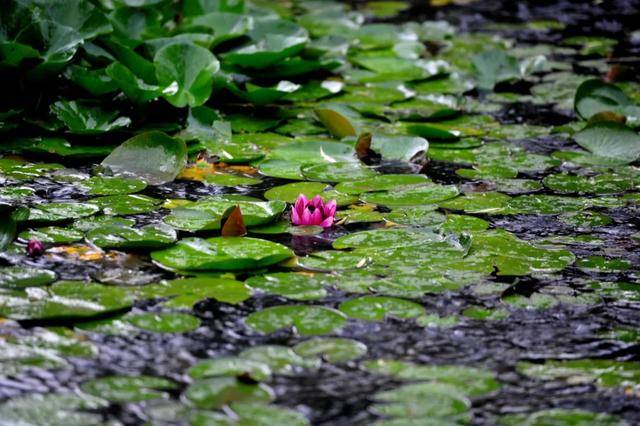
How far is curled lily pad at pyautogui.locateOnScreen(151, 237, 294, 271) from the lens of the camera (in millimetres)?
2006

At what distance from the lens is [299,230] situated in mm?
2283

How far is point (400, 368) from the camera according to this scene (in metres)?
1.61

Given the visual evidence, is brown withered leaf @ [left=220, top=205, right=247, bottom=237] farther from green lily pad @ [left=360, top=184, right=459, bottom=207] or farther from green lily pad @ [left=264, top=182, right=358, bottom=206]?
green lily pad @ [left=360, top=184, right=459, bottom=207]

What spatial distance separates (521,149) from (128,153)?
131 centimetres

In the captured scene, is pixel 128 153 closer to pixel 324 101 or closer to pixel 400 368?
pixel 324 101

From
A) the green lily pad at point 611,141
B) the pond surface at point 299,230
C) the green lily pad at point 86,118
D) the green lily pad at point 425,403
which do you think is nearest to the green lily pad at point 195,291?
the pond surface at point 299,230

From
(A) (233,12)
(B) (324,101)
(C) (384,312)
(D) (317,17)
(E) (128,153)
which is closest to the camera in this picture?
(C) (384,312)

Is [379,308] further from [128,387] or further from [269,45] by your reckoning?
[269,45]

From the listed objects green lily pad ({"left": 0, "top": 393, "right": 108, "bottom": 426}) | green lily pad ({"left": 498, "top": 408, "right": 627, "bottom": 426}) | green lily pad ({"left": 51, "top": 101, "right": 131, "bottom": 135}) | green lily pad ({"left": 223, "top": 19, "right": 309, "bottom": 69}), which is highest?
green lily pad ({"left": 223, "top": 19, "right": 309, "bottom": 69})

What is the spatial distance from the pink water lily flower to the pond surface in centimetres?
2

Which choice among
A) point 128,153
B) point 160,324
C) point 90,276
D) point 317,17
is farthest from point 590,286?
point 317,17

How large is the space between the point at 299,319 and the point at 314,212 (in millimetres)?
550

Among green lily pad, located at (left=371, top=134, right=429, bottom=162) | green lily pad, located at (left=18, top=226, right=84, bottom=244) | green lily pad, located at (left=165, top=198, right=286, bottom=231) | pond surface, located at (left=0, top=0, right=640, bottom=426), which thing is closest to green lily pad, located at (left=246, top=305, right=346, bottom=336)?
pond surface, located at (left=0, top=0, right=640, bottom=426)

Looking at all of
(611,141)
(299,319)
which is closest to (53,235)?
(299,319)
